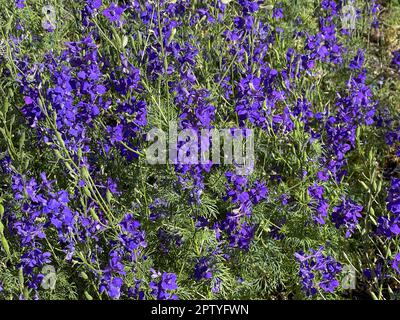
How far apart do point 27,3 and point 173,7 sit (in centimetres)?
158

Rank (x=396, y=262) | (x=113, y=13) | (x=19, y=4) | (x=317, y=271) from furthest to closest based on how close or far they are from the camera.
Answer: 1. (x=19, y=4)
2. (x=113, y=13)
3. (x=317, y=271)
4. (x=396, y=262)

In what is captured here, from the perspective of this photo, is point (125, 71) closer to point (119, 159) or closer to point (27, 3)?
point (119, 159)

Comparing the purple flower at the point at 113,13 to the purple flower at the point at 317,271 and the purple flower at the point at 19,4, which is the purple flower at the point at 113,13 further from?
the purple flower at the point at 317,271

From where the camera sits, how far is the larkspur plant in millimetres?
3154

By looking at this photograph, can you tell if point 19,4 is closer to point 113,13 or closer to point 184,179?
point 113,13

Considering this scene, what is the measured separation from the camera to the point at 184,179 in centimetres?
330

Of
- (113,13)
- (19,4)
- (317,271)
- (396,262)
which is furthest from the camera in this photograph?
(19,4)

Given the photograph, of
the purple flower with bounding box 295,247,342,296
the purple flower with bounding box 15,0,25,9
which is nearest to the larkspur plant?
the purple flower with bounding box 295,247,342,296

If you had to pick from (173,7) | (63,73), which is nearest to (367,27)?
(173,7)

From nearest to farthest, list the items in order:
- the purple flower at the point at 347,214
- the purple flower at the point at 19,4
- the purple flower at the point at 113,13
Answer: the purple flower at the point at 347,214
the purple flower at the point at 113,13
the purple flower at the point at 19,4

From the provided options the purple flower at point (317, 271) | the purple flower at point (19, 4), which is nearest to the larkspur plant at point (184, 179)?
the purple flower at point (317, 271)

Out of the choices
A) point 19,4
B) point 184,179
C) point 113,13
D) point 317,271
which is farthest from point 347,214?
point 19,4

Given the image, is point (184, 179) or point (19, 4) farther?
point (19, 4)

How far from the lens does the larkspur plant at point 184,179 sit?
3.15 metres
